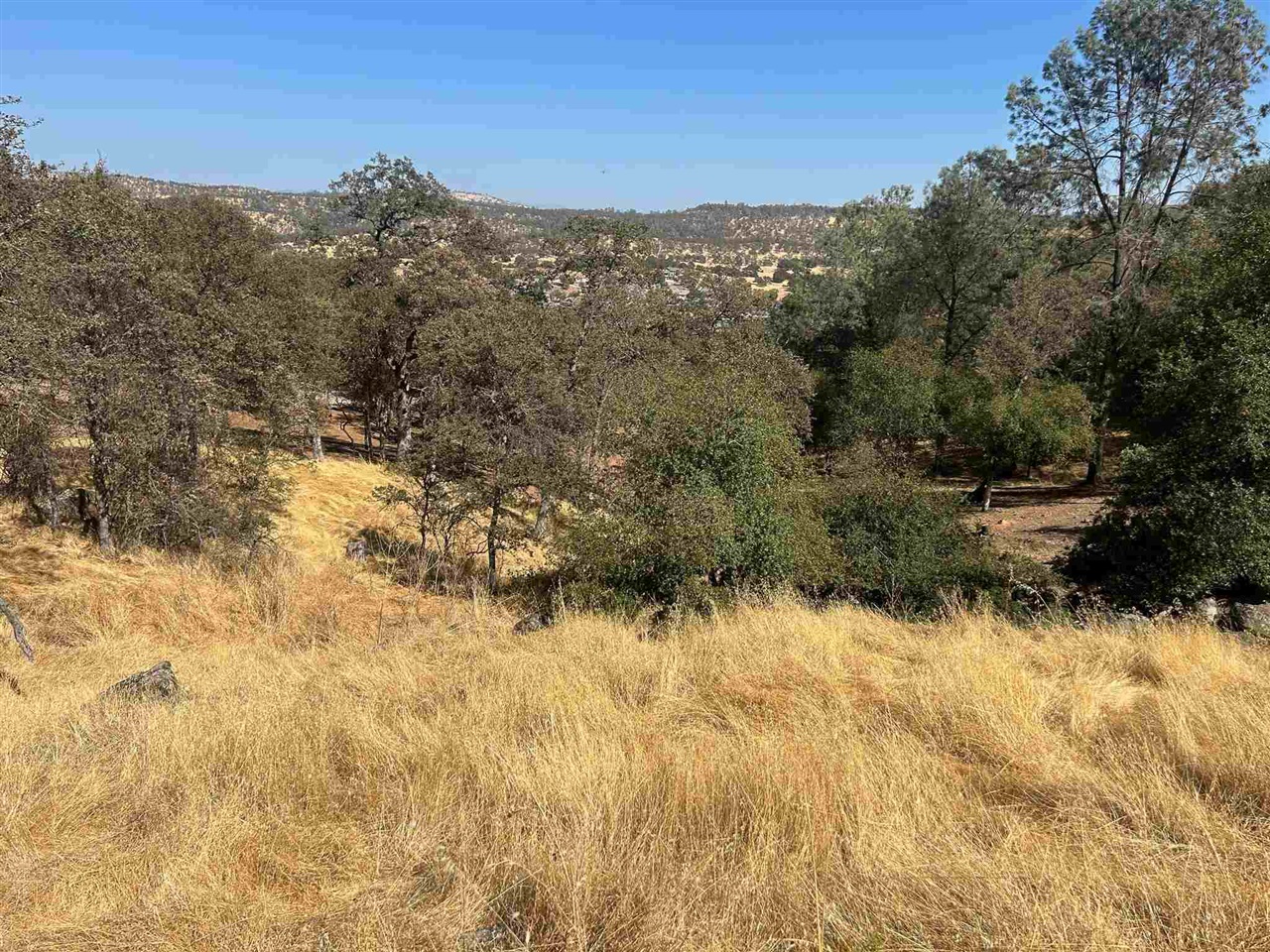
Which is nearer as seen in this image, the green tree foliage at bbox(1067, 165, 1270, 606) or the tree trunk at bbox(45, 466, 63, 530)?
the green tree foliage at bbox(1067, 165, 1270, 606)

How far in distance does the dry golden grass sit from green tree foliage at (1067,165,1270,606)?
5.75 m

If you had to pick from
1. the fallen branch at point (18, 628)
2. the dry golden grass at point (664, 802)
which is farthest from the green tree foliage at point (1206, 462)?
the fallen branch at point (18, 628)

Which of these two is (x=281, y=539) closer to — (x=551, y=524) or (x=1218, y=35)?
(x=551, y=524)

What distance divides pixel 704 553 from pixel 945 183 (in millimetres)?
29374

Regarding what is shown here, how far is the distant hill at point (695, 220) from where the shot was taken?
104062 millimetres

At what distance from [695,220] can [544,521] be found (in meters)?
158

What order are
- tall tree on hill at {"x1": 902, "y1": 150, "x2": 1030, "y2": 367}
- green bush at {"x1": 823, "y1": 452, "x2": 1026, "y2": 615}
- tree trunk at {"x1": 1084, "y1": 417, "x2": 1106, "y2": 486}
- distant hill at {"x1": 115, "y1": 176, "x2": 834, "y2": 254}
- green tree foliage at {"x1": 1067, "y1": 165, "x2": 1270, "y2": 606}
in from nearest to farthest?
green tree foliage at {"x1": 1067, "y1": 165, "x2": 1270, "y2": 606} → green bush at {"x1": 823, "y1": 452, "x2": 1026, "y2": 615} → tree trunk at {"x1": 1084, "y1": 417, "x2": 1106, "y2": 486} → tall tree on hill at {"x1": 902, "y1": 150, "x2": 1030, "y2": 367} → distant hill at {"x1": 115, "y1": 176, "x2": 834, "y2": 254}

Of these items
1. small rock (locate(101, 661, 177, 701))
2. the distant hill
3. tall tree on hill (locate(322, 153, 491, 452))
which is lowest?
small rock (locate(101, 661, 177, 701))

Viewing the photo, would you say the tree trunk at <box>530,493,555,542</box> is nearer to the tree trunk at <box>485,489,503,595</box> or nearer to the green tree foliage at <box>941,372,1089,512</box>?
the tree trunk at <box>485,489,503,595</box>

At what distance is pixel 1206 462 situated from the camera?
10727mm

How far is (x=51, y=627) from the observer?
7.62 metres

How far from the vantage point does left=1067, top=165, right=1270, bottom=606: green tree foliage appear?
10164mm

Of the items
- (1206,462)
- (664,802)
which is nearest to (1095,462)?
(1206,462)

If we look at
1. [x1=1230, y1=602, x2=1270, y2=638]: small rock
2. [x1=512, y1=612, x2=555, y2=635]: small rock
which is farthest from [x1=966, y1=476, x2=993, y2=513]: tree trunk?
[x1=512, y1=612, x2=555, y2=635]: small rock
